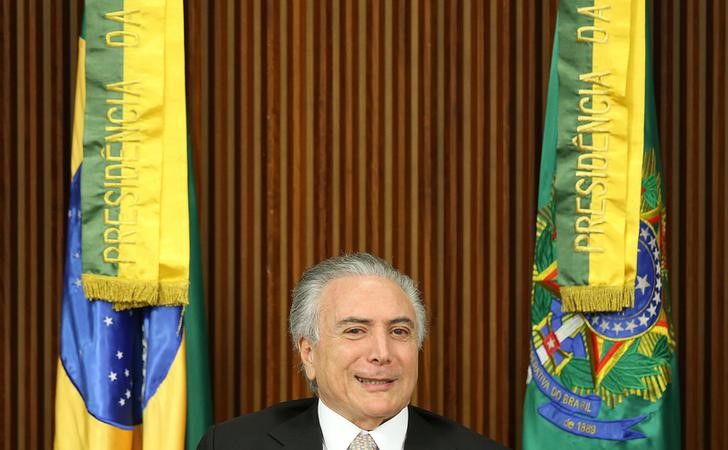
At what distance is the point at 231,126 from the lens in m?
3.47

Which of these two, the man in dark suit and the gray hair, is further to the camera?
the gray hair

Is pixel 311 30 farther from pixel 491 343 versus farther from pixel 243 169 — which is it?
pixel 491 343

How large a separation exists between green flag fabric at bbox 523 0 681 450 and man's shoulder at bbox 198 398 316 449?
Result: 1.05 m

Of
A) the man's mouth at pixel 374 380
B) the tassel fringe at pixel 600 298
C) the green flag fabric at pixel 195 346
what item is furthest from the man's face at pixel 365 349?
the green flag fabric at pixel 195 346

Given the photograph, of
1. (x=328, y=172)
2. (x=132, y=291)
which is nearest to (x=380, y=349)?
(x=132, y=291)

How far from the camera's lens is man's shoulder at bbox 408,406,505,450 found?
2.09 m

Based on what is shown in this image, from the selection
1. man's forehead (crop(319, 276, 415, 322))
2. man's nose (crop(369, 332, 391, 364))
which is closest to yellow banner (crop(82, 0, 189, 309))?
man's forehead (crop(319, 276, 415, 322))

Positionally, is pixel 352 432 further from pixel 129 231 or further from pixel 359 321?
pixel 129 231

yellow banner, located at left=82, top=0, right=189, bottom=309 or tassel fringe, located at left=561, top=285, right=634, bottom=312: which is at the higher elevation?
yellow banner, located at left=82, top=0, right=189, bottom=309

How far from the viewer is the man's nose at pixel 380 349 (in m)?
1.99

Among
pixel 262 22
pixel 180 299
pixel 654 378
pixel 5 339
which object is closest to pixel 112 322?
pixel 180 299

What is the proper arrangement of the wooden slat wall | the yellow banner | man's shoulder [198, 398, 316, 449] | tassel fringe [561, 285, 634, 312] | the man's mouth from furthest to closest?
the wooden slat wall, the yellow banner, tassel fringe [561, 285, 634, 312], man's shoulder [198, 398, 316, 449], the man's mouth

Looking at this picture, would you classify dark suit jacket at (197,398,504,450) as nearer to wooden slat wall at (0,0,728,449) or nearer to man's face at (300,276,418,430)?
man's face at (300,276,418,430)

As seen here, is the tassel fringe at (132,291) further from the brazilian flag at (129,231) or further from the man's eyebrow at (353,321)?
the man's eyebrow at (353,321)
